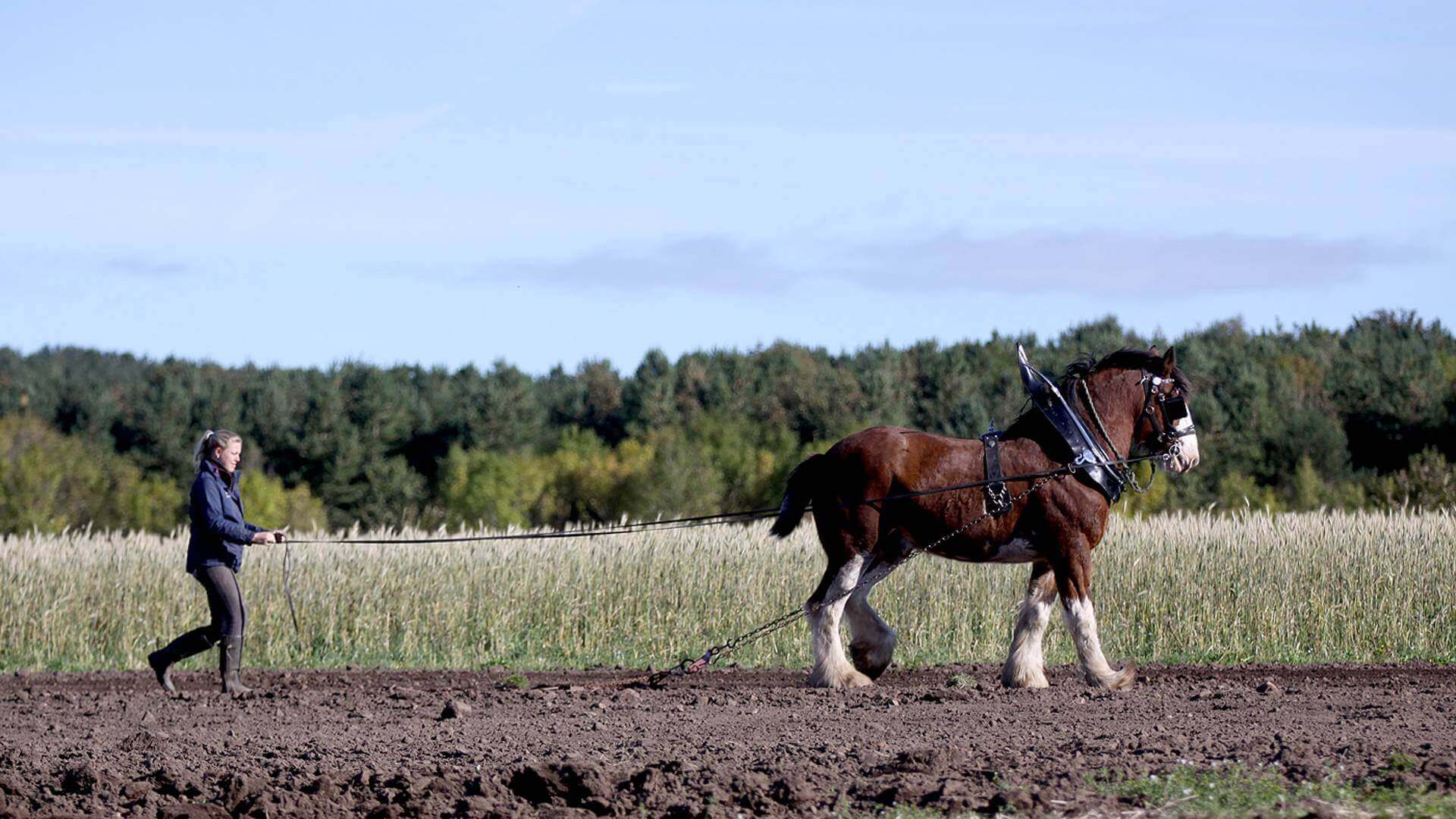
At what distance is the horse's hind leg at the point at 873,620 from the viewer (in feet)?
32.7

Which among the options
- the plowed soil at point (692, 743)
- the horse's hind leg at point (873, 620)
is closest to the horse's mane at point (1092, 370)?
the horse's hind leg at point (873, 620)

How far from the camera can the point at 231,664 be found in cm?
1064

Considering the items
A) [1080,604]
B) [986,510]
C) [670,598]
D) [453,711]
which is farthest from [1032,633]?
[670,598]

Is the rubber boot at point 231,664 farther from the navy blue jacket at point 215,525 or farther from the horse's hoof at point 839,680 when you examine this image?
the horse's hoof at point 839,680

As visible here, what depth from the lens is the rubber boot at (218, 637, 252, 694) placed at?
10.6m

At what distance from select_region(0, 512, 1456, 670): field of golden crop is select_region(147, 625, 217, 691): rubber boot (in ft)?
9.11

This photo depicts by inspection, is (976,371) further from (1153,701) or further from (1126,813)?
(1126,813)

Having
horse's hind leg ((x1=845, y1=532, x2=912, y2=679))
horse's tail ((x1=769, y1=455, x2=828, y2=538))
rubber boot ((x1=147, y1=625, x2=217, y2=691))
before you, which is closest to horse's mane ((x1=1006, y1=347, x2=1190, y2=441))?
horse's hind leg ((x1=845, y1=532, x2=912, y2=679))

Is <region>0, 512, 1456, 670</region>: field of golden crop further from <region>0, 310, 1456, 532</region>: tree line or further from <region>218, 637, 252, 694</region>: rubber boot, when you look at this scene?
<region>0, 310, 1456, 532</region>: tree line

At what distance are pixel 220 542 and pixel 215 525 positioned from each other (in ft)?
0.69

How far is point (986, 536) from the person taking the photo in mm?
9695

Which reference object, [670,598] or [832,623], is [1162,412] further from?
[670,598]

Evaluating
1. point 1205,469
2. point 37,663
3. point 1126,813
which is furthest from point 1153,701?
point 1205,469

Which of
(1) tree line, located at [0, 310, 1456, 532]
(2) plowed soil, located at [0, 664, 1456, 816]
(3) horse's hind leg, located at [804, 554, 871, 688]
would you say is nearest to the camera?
(2) plowed soil, located at [0, 664, 1456, 816]
